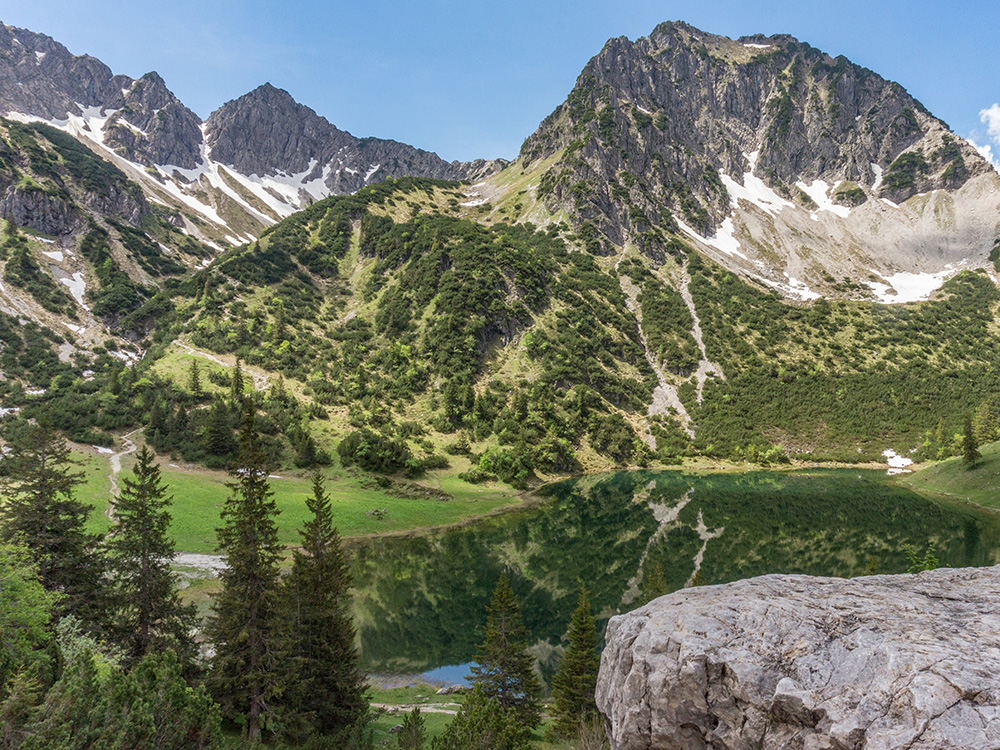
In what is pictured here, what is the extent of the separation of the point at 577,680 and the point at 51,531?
21.3 meters

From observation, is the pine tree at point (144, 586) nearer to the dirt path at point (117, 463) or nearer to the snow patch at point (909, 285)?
the dirt path at point (117, 463)

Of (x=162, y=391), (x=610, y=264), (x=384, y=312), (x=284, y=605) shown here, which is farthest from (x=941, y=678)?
(x=610, y=264)

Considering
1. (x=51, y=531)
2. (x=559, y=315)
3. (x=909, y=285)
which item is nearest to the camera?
(x=51, y=531)

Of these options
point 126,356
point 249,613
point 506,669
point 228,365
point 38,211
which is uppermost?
point 38,211

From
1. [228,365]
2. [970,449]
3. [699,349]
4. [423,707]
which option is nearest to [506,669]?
[423,707]

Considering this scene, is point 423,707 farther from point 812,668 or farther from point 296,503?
point 296,503

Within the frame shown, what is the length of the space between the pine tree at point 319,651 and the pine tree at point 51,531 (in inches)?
275

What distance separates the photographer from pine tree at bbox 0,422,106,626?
17047 mm

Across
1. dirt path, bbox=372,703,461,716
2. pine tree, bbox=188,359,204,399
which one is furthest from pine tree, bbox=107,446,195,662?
pine tree, bbox=188,359,204,399

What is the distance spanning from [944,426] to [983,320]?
2521 inches

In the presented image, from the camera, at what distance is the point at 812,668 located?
5840mm

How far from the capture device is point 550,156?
190m

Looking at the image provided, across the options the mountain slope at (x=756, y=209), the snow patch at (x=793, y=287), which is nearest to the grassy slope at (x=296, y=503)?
the mountain slope at (x=756, y=209)

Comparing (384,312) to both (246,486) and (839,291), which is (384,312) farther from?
(839,291)
